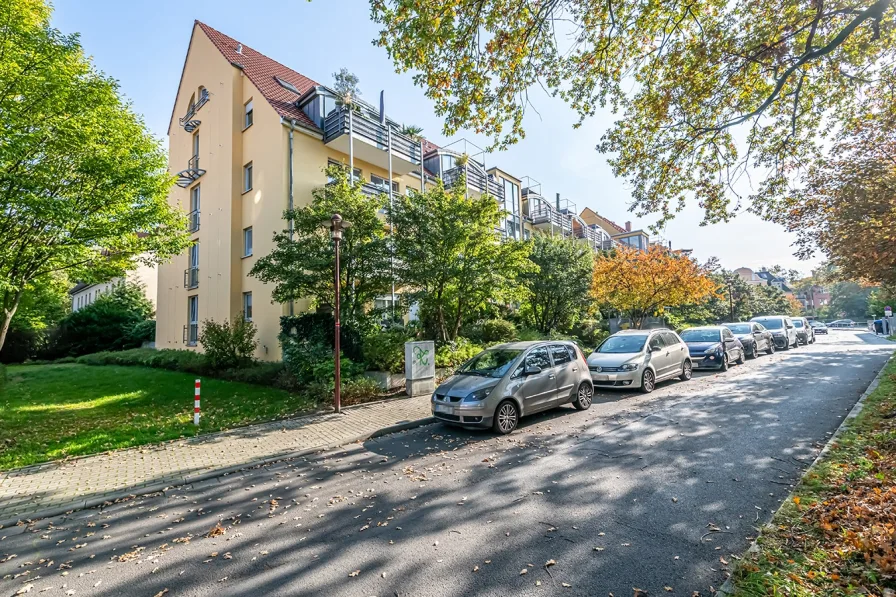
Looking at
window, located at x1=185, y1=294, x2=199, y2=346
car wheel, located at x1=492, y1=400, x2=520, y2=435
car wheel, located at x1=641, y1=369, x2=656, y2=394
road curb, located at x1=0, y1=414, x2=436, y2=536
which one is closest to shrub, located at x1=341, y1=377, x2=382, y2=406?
road curb, located at x1=0, y1=414, x2=436, y2=536

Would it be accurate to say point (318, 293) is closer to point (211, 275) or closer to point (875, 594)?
point (211, 275)

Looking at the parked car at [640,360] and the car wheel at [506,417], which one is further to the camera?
the parked car at [640,360]

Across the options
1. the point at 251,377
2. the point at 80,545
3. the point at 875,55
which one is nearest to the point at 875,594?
the point at 80,545

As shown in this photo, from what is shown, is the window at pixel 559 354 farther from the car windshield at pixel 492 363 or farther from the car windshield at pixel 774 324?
the car windshield at pixel 774 324

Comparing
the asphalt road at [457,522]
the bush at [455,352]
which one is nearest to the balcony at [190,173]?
the bush at [455,352]

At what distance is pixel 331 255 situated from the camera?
1291 cm

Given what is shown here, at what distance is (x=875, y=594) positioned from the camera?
8.77 ft

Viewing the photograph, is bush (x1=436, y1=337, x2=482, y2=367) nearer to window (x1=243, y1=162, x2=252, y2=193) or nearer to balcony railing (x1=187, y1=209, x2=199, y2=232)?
window (x1=243, y1=162, x2=252, y2=193)

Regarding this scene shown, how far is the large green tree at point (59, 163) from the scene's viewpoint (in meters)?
8.56

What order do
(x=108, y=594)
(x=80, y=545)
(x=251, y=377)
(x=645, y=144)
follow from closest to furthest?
(x=108, y=594), (x=80, y=545), (x=645, y=144), (x=251, y=377)

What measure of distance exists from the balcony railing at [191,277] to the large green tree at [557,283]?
16.2 meters

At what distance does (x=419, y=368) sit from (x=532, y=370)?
4.15 m

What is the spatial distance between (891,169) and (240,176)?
73.3 feet

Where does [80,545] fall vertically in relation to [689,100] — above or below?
below
